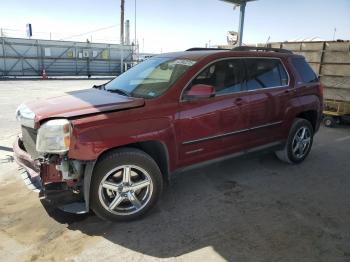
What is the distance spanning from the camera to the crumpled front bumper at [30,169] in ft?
11.1

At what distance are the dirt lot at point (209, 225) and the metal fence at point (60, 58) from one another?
898 inches

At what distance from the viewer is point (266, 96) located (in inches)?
187

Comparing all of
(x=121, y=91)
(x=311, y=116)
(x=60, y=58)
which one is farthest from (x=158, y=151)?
(x=60, y=58)

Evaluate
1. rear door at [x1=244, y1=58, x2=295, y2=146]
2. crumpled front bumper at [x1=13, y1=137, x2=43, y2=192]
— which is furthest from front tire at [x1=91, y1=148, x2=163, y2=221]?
rear door at [x1=244, y1=58, x2=295, y2=146]

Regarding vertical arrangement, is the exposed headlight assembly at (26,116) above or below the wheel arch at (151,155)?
above

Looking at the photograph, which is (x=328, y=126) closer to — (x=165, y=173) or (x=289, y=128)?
(x=289, y=128)

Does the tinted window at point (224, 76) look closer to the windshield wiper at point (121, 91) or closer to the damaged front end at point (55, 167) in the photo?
the windshield wiper at point (121, 91)

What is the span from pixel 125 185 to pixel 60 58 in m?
26.2

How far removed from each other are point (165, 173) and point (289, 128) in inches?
97.1

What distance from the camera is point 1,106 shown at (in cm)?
1064

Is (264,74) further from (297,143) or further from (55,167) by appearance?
(55,167)

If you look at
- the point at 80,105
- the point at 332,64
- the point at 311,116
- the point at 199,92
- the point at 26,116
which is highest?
the point at 332,64

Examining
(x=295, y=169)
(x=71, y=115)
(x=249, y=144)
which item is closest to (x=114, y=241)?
(x=71, y=115)

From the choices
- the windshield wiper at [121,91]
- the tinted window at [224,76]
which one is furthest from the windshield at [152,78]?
the tinted window at [224,76]
